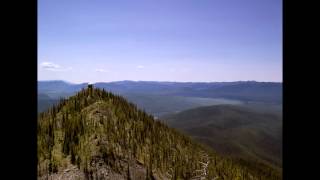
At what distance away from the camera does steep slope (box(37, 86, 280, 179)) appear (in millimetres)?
14312

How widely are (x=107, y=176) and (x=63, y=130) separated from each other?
3.42 meters

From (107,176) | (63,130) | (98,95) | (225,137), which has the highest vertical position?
(98,95)

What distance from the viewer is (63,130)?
16375 mm

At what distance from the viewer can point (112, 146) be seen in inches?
619

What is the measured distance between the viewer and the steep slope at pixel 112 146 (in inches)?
563

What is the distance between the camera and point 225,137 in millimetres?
176750
